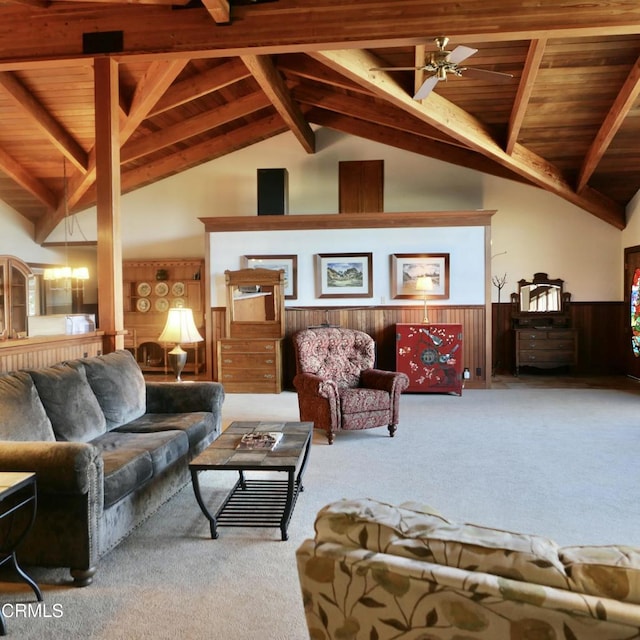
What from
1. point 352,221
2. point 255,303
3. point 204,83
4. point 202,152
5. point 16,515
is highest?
point 204,83

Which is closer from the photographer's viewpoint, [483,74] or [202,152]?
[483,74]

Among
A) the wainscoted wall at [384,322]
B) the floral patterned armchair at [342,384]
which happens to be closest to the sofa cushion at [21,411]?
the floral patterned armchair at [342,384]

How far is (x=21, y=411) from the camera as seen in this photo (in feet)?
8.98

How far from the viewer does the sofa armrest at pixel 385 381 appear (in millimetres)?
4801

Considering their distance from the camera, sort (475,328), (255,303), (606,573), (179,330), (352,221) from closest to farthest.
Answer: (606,573) < (179,330) < (475,328) < (352,221) < (255,303)

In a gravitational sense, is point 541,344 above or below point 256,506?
above

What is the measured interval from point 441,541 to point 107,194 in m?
4.18

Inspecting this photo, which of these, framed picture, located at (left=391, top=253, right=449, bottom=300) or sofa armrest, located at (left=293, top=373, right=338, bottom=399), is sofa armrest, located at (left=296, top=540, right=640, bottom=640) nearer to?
A: sofa armrest, located at (left=293, top=373, right=338, bottom=399)

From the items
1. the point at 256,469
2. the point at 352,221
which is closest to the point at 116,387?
the point at 256,469

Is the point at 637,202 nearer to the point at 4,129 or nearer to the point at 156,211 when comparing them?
the point at 156,211

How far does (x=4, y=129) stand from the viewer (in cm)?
675

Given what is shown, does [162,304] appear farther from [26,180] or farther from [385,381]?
[385,381]

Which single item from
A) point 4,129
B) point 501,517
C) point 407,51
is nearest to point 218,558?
point 501,517

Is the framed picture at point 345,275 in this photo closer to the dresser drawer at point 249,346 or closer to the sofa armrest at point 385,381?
the dresser drawer at point 249,346
